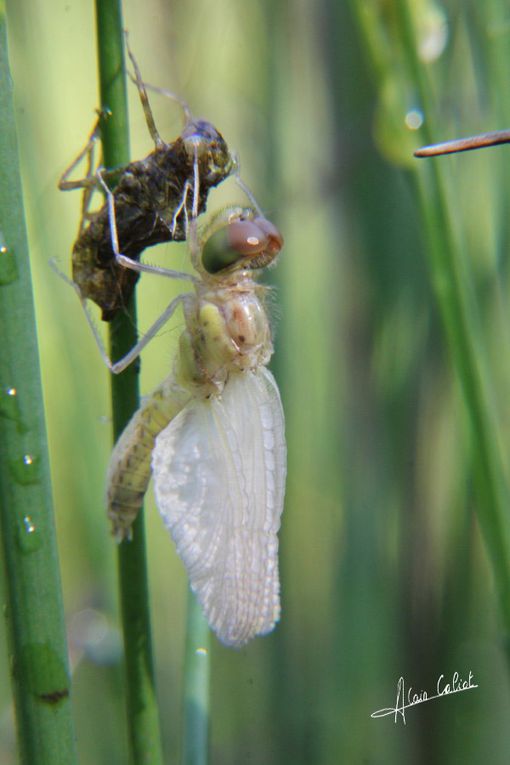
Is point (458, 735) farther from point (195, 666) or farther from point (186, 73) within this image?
point (186, 73)

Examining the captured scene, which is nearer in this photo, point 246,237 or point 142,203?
point 142,203

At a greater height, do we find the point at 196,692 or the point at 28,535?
the point at 28,535

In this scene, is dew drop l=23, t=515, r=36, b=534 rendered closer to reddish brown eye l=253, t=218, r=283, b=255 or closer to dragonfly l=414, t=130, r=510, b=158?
dragonfly l=414, t=130, r=510, b=158

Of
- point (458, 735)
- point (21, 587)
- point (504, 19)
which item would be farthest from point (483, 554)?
point (21, 587)

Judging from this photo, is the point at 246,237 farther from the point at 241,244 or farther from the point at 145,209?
the point at 145,209
